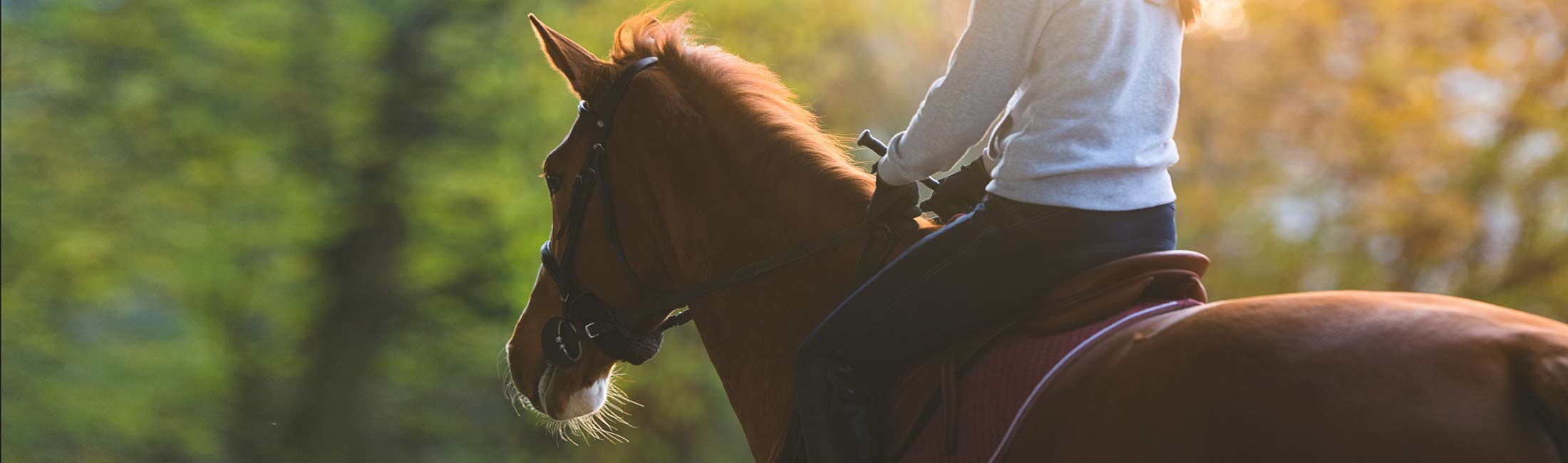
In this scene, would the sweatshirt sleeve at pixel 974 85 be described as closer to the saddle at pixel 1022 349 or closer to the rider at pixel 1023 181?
the rider at pixel 1023 181

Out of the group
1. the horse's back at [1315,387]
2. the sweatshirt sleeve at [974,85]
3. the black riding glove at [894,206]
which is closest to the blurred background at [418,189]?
the black riding glove at [894,206]

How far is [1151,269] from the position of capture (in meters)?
2.00

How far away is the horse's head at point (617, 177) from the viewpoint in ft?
8.96

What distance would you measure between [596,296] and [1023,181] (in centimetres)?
129

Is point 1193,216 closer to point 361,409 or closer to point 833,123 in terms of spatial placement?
point 833,123

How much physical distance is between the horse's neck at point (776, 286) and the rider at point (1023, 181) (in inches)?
10.7

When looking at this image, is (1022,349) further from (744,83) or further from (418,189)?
(418,189)

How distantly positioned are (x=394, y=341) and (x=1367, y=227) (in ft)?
26.7

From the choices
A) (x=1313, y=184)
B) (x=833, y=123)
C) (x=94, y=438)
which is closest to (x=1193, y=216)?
(x=1313, y=184)

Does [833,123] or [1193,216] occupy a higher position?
[833,123]

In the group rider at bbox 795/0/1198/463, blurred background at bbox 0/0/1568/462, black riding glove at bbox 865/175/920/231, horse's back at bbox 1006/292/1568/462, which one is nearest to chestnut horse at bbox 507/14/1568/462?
horse's back at bbox 1006/292/1568/462

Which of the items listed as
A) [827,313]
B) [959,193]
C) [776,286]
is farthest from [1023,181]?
[776,286]

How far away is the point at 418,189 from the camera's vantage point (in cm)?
838

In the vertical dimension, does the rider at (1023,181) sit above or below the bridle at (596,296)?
below
